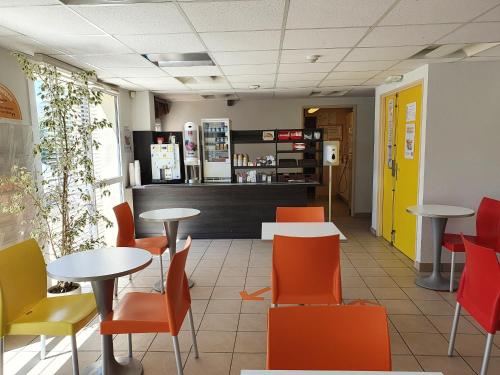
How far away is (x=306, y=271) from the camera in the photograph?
94.1 inches

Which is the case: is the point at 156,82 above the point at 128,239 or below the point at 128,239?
above

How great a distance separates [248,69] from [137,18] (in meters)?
2.01

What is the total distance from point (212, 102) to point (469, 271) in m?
6.18

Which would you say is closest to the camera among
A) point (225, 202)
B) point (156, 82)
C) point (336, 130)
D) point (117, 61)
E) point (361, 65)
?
point (117, 61)

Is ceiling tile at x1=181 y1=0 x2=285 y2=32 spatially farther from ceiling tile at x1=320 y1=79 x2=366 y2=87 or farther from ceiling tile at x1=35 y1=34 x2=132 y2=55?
ceiling tile at x1=320 y1=79 x2=366 y2=87

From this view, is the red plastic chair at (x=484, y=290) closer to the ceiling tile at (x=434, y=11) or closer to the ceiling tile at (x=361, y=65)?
the ceiling tile at (x=434, y=11)

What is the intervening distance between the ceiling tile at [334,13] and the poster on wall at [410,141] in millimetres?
2248

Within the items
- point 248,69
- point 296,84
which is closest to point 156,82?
point 248,69

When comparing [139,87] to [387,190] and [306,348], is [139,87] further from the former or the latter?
[306,348]

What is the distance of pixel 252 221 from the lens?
19.1 ft

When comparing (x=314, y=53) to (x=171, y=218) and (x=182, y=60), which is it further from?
(x=171, y=218)

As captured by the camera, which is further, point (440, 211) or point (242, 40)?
point (440, 211)

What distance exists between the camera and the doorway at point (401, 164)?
4512mm

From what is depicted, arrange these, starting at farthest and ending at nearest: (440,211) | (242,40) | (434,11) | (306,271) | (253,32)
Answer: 1. (440,211)
2. (242,40)
3. (253,32)
4. (434,11)
5. (306,271)
